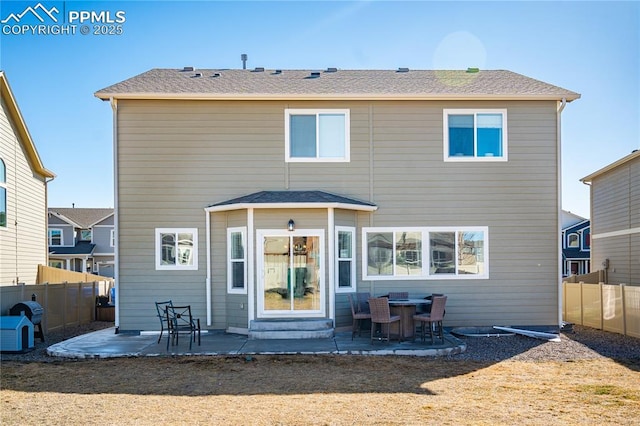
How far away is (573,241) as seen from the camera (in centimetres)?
3956

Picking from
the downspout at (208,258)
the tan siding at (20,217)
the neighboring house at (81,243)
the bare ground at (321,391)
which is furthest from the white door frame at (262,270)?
the neighboring house at (81,243)

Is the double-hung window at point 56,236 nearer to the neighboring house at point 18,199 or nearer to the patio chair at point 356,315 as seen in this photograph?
the neighboring house at point 18,199

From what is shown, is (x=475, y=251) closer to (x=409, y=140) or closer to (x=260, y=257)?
(x=409, y=140)

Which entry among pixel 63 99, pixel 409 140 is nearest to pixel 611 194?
pixel 409 140

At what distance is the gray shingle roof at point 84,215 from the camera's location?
3800cm

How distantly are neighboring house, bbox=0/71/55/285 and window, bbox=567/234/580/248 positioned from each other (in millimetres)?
34814

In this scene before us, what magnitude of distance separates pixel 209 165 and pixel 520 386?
26.3ft

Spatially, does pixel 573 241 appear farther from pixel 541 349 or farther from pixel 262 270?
pixel 262 270

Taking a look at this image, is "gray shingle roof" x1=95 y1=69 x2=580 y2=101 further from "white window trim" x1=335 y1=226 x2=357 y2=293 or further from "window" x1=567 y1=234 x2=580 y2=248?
"window" x1=567 y1=234 x2=580 y2=248

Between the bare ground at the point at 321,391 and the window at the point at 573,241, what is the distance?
32.4 m

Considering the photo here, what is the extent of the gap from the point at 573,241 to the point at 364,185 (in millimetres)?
32560

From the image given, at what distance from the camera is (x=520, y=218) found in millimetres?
12445

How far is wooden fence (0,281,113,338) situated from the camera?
12225mm

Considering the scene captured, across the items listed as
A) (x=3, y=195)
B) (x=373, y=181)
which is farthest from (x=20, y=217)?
(x=373, y=181)
